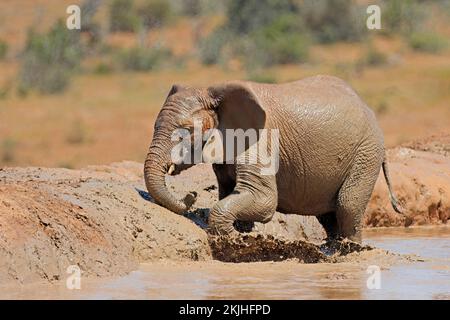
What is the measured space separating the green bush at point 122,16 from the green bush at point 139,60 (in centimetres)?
854

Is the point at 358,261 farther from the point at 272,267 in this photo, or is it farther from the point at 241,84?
the point at 241,84

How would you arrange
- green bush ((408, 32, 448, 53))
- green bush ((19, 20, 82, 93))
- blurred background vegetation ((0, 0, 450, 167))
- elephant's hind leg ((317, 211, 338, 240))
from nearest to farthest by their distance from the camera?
elephant's hind leg ((317, 211, 338, 240)) → blurred background vegetation ((0, 0, 450, 167)) → green bush ((19, 20, 82, 93)) → green bush ((408, 32, 448, 53))

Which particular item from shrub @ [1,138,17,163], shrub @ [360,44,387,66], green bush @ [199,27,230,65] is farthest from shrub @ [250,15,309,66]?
shrub @ [1,138,17,163]

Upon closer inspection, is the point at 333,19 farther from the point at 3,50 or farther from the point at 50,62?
the point at 50,62

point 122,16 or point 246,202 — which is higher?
point 122,16

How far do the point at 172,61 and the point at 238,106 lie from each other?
30.2m

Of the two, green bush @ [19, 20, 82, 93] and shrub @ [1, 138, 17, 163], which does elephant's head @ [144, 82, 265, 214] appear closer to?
shrub @ [1, 138, 17, 163]

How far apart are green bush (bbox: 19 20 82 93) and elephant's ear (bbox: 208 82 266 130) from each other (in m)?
22.7

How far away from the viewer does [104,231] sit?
28.1 ft

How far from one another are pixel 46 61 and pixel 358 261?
25626 mm

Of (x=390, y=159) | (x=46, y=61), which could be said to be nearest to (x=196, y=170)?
(x=390, y=159)

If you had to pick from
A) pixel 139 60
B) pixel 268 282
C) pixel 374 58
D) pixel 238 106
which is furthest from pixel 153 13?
pixel 268 282

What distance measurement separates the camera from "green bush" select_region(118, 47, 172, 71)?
37688 mm

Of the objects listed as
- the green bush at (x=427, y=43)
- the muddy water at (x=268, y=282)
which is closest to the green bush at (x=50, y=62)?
the green bush at (x=427, y=43)
